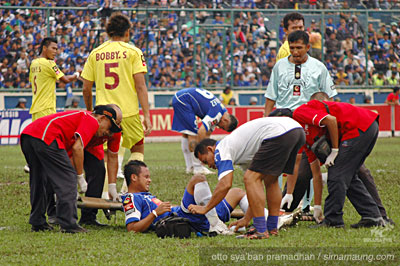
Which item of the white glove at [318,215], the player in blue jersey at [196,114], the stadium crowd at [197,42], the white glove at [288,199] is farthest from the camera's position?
the stadium crowd at [197,42]

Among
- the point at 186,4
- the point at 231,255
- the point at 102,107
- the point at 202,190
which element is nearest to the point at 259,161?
the point at 202,190

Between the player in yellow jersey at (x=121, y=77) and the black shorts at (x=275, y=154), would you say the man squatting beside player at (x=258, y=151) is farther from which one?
the player in yellow jersey at (x=121, y=77)

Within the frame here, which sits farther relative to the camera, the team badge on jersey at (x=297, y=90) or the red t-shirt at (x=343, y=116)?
the team badge on jersey at (x=297, y=90)

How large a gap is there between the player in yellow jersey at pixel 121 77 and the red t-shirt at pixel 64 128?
4.74 feet

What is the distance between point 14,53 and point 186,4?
7.42m

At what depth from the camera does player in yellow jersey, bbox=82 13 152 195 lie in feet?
24.9

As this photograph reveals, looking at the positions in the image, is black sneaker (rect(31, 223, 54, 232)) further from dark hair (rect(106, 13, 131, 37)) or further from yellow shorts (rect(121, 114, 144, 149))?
dark hair (rect(106, 13, 131, 37))

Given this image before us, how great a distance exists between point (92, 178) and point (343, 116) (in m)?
2.87

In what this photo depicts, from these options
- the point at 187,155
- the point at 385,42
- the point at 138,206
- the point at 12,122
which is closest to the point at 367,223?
the point at 138,206

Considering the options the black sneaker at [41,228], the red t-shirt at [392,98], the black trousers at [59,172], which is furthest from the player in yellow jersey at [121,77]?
the red t-shirt at [392,98]

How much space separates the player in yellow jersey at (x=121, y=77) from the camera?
24.9 ft

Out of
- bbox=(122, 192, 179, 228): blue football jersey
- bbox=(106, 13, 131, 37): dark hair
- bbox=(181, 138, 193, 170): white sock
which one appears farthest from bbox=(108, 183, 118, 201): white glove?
bbox=(181, 138, 193, 170): white sock

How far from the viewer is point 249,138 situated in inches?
228

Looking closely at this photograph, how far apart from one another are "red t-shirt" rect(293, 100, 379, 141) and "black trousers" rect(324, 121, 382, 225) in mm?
65
